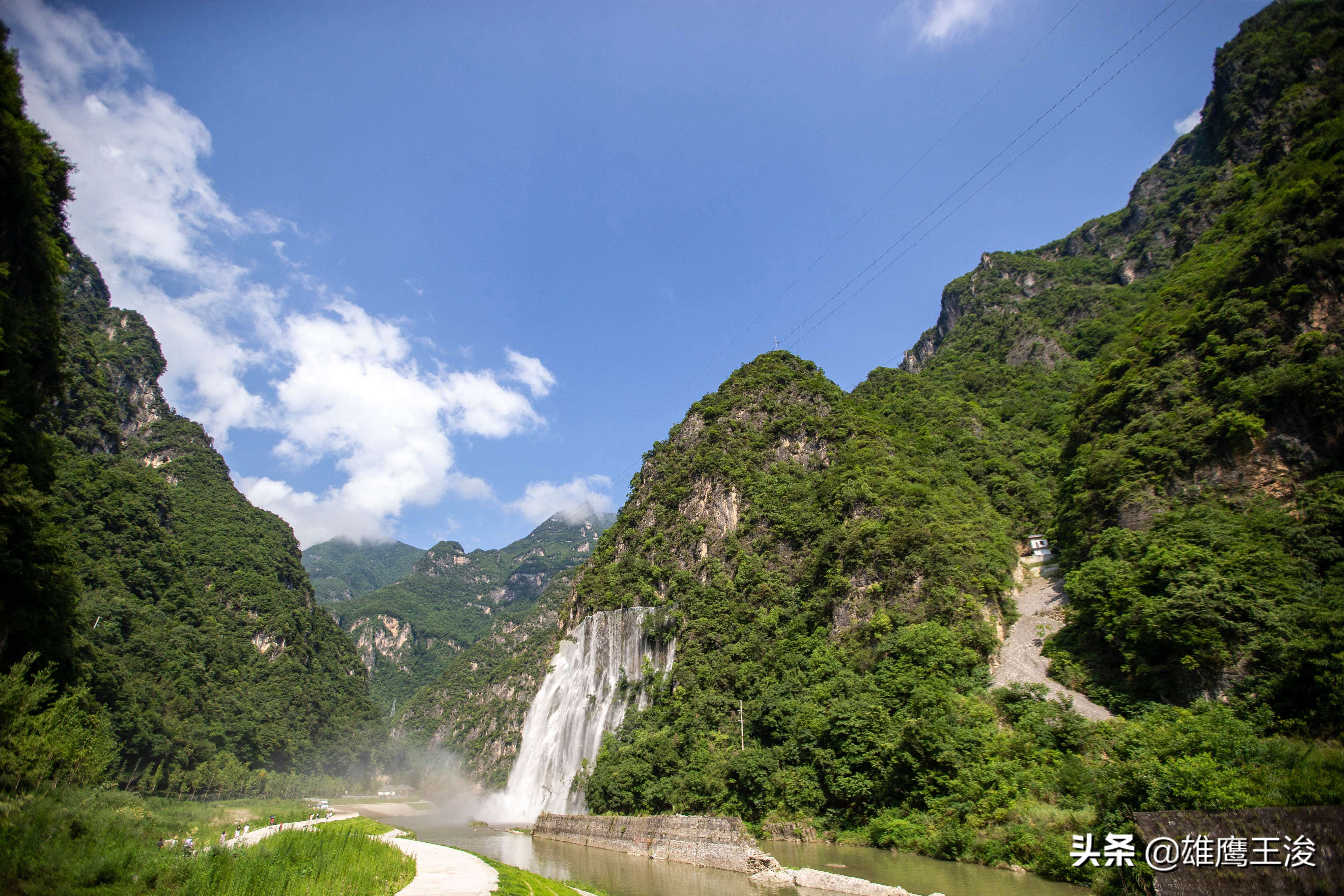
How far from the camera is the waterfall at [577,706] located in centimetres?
5228

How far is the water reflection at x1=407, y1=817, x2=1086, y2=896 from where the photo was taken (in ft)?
63.1

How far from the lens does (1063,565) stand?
40875 millimetres

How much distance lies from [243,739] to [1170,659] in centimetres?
9356

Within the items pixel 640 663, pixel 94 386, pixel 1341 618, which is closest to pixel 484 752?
pixel 640 663

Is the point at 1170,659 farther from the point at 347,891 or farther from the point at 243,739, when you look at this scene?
the point at 243,739

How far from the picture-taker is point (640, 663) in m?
53.0

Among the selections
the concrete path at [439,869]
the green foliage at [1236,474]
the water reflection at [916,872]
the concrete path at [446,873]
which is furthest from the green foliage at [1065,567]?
the concrete path at [446,873]

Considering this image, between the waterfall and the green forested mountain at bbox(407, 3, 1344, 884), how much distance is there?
9.78 ft

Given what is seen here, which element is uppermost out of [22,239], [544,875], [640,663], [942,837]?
[22,239]

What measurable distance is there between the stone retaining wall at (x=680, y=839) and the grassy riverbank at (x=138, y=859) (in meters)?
14.7

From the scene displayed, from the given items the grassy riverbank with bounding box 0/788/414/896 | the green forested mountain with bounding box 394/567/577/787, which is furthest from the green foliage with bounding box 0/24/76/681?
the green forested mountain with bounding box 394/567/577/787

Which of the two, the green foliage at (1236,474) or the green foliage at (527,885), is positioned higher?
the green foliage at (1236,474)

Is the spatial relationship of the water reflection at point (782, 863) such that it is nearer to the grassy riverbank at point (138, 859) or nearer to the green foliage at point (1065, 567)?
the green foliage at point (1065, 567)

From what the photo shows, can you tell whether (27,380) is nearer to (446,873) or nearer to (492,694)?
(446,873)
